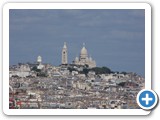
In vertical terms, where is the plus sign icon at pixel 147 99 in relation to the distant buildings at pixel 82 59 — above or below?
below

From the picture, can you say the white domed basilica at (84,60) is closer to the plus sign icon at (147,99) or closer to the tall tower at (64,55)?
the tall tower at (64,55)

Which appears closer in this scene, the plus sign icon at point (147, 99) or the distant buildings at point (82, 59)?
the plus sign icon at point (147, 99)

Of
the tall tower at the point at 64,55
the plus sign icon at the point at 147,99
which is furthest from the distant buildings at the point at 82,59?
the plus sign icon at the point at 147,99

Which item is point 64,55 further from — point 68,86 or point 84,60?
point 68,86

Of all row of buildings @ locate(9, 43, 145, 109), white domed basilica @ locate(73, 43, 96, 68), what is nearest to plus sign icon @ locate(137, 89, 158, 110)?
row of buildings @ locate(9, 43, 145, 109)

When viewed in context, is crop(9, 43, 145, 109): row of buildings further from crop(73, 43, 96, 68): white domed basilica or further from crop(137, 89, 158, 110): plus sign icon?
crop(137, 89, 158, 110): plus sign icon

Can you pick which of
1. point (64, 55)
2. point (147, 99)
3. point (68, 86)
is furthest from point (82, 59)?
point (147, 99)
